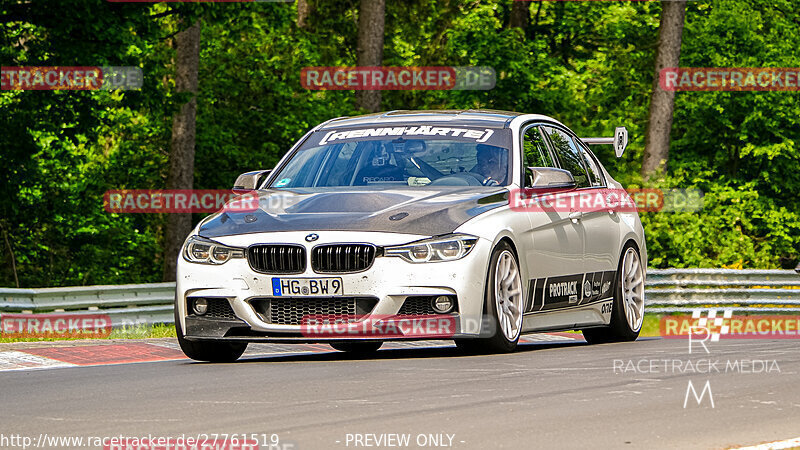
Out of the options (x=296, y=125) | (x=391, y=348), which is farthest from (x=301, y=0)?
(x=391, y=348)

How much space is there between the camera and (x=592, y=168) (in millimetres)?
13547

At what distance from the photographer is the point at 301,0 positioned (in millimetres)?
46094

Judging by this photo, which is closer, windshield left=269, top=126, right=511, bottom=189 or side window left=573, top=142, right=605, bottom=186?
windshield left=269, top=126, right=511, bottom=189

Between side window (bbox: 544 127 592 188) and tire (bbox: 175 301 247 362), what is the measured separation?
3351 mm

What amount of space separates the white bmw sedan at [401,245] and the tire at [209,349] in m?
0.01

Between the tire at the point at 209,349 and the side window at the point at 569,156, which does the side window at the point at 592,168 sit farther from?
the tire at the point at 209,349

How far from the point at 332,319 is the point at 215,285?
91cm

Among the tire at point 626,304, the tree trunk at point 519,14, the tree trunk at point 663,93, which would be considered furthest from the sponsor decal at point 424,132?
the tree trunk at point 519,14

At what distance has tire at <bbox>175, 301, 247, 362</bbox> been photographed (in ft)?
35.9

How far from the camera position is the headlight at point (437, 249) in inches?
402

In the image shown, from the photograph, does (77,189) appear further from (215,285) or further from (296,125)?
(215,285)

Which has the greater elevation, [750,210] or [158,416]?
[158,416]

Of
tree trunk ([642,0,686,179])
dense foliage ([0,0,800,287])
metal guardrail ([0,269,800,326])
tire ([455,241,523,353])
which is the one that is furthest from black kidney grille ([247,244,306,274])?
dense foliage ([0,0,800,287])

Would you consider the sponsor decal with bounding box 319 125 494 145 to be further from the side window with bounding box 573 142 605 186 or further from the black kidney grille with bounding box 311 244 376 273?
the black kidney grille with bounding box 311 244 376 273
